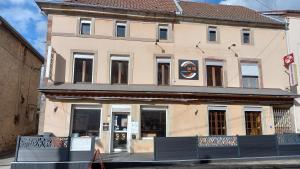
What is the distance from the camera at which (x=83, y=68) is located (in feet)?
45.9

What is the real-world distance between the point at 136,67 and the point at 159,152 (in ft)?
17.7

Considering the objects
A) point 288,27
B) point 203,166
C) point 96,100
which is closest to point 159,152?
point 203,166

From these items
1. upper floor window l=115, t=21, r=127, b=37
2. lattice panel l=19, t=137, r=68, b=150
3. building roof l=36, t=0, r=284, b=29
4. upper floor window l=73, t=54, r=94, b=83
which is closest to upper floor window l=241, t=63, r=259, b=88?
building roof l=36, t=0, r=284, b=29

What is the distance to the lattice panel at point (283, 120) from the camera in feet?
48.9

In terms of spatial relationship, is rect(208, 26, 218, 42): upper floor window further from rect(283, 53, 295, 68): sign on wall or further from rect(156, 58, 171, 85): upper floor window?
rect(283, 53, 295, 68): sign on wall

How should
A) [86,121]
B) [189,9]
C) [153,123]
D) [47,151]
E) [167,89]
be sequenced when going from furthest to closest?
[189,9]
[153,123]
[167,89]
[86,121]
[47,151]

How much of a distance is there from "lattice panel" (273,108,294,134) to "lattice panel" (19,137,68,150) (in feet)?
39.0

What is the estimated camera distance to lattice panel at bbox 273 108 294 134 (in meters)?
14.9

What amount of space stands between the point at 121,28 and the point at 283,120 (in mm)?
11000

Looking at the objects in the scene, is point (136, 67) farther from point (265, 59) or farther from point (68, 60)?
point (265, 59)

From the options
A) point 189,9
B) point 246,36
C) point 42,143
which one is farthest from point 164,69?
point 42,143

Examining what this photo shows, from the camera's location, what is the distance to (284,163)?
10.7 metres

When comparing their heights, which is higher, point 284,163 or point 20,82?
point 20,82

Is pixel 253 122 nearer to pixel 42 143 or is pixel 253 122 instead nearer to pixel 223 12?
pixel 223 12
